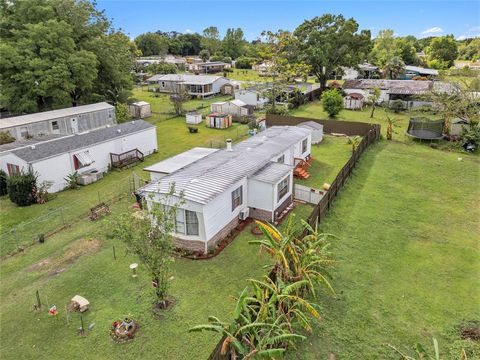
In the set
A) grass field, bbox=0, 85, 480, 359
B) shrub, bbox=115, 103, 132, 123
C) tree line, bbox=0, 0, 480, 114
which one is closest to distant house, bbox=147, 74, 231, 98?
tree line, bbox=0, 0, 480, 114

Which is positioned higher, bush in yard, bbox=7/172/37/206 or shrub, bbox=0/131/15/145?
shrub, bbox=0/131/15/145

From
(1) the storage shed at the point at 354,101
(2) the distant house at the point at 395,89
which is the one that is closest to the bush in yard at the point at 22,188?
(1) the storage shed at the point at 354,101

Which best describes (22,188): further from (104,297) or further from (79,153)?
(104,297)

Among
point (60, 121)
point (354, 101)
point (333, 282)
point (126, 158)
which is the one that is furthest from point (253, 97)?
point (333, 282)

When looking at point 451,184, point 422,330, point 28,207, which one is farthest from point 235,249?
point 451,184

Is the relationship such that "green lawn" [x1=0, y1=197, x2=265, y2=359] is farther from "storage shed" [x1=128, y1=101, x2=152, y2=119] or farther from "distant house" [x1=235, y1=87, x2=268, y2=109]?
"distant house" [x1=235, y1=87, x2=268, y2=109]

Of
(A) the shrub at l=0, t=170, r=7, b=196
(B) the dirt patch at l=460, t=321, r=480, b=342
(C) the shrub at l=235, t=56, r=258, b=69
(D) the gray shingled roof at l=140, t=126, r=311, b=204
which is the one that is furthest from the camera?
(C) the shrub at l=235, t=56, r=258, b=69

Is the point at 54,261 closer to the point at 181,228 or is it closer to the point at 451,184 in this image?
the point at 181,228
